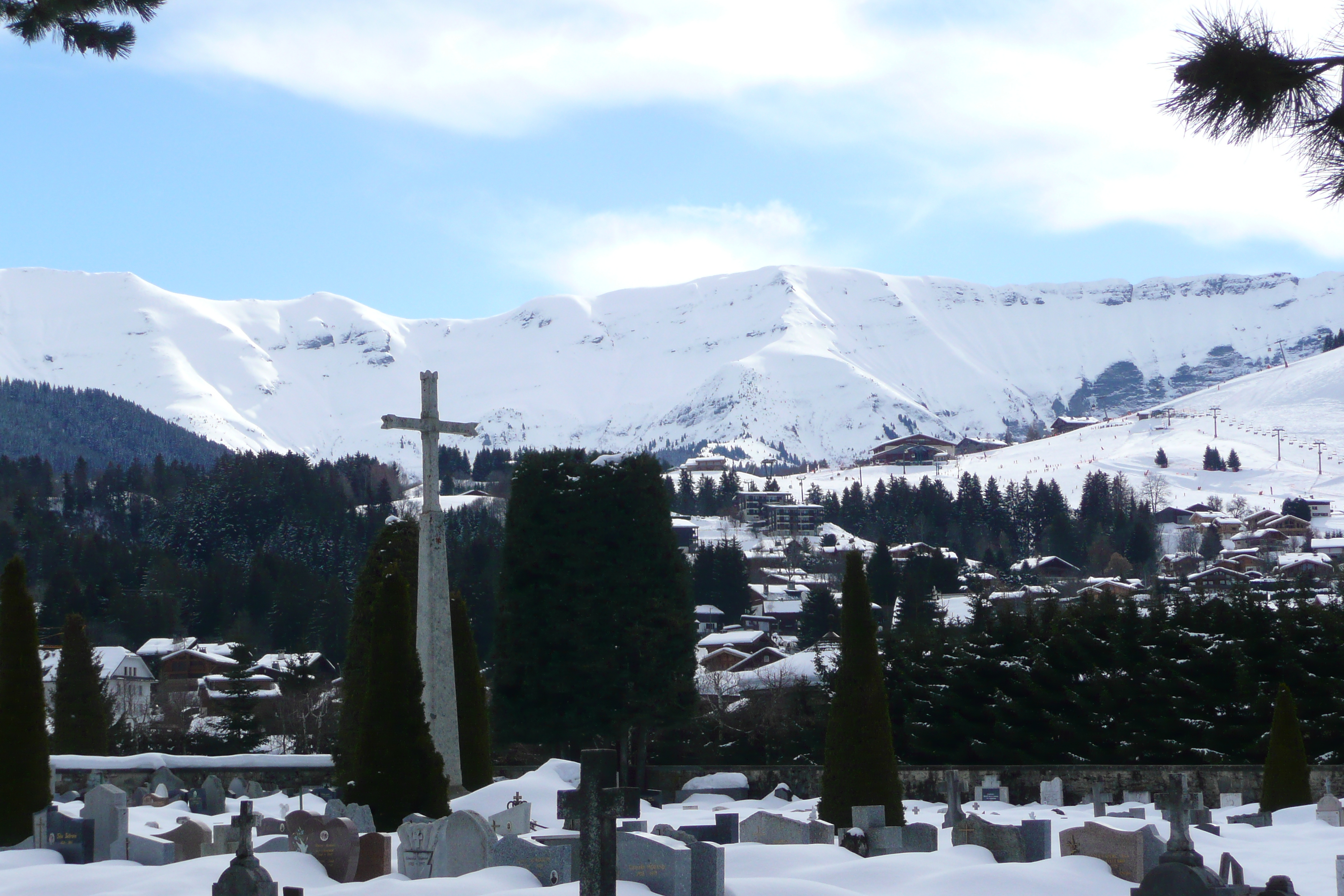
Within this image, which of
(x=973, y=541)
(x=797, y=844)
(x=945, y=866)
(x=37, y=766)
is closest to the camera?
(x=945, y=866)

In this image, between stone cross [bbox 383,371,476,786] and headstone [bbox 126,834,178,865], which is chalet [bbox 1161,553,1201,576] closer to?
stone cross [bbox 383,371,476,786]

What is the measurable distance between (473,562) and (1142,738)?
69.3 metres

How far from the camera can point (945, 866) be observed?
1394cm

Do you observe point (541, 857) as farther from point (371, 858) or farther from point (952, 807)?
point (952, 807)

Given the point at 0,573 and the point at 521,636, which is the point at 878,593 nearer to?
the point at 521,636

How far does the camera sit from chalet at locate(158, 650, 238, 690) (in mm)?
80438

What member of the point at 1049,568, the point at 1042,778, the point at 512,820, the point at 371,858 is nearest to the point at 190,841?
the point at 371,858

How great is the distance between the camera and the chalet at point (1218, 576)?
8155cm

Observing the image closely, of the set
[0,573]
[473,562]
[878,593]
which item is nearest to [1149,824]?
[0,573]

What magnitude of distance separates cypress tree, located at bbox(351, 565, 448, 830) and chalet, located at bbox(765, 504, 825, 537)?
144097 millimetres

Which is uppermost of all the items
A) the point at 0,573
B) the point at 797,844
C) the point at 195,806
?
the point at 0,573

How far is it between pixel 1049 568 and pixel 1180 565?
11024 millimetres

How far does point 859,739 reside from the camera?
20422 mm

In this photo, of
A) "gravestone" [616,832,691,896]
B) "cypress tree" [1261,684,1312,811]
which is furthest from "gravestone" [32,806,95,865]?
"cypress tree" [1261,684,1312,811]
